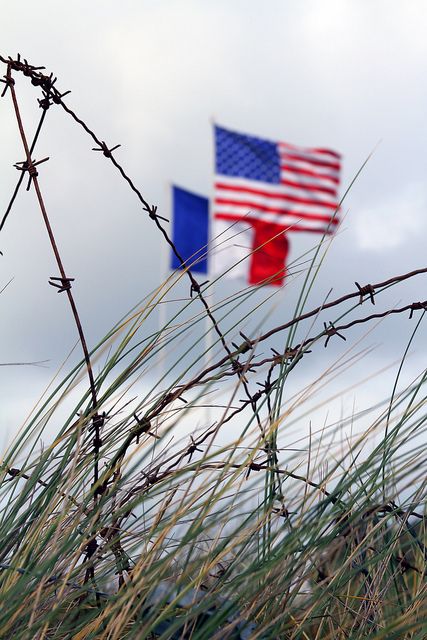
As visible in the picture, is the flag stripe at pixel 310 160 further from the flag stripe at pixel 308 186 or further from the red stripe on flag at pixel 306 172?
the flag stripe at pixel 308 186

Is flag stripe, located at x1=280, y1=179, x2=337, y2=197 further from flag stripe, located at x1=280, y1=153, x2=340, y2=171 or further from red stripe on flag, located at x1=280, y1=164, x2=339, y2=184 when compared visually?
flag stripe, located at x1=280, y1=153, x2=340, y2=171

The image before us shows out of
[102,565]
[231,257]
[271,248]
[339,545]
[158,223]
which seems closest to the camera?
[339,545]

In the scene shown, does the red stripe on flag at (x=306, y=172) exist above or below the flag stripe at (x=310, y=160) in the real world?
below

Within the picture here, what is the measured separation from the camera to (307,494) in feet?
4.85

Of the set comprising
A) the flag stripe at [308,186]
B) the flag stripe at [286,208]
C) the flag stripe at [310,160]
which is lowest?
the flag stripe at [286,208]

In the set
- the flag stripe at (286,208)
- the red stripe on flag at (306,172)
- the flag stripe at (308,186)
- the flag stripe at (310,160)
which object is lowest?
the flag stripe at (286,208)

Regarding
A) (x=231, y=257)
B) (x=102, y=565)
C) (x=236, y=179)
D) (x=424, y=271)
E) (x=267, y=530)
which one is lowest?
(x=102, y=565)

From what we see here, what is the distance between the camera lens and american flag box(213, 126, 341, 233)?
12.5 metres

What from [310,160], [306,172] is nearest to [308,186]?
[306,172]

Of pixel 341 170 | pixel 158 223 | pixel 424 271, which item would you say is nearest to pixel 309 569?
pixel 424 271

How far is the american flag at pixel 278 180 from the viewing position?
41.1 ft

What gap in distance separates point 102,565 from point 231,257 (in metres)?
11.0

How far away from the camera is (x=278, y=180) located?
41.5 feet

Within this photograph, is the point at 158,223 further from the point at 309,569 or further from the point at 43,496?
the point at 309,569
